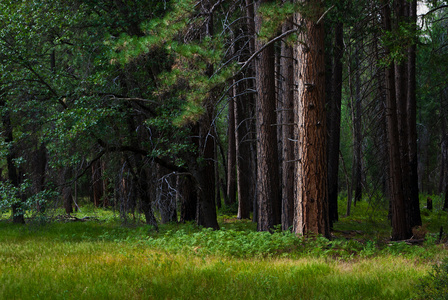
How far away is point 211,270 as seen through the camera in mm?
6660

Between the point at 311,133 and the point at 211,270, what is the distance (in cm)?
380

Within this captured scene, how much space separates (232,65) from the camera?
9906 millimetres

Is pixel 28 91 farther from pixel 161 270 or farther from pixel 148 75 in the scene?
pixel 161 270

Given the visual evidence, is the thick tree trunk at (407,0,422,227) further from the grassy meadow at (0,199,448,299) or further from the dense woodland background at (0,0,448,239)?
the grassy meadow at (0,199,448,299)

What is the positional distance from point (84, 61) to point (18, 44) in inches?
82.7

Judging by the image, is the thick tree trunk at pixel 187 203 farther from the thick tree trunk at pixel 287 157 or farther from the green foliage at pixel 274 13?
the green foliage at pixel 274 13

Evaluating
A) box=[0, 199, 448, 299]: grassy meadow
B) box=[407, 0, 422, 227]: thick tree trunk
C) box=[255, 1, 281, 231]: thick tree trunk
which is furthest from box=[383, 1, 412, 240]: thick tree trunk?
box=[255, 1, 281, 231]: thick tree trunk

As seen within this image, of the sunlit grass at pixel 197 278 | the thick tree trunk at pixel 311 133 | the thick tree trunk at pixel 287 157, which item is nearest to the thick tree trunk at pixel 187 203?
the thick tree trunk at pixel 287 157

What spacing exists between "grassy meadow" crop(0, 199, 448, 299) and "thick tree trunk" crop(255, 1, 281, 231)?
2.54 m

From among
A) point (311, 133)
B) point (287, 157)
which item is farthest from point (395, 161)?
point (311, 133)

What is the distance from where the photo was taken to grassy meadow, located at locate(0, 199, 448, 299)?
5676 mm

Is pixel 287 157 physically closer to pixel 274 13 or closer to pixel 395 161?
pixel 395 161

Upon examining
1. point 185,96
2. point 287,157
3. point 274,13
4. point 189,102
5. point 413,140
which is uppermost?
point 274,13

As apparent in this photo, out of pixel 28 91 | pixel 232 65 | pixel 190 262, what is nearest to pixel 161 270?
pixel 190 262
